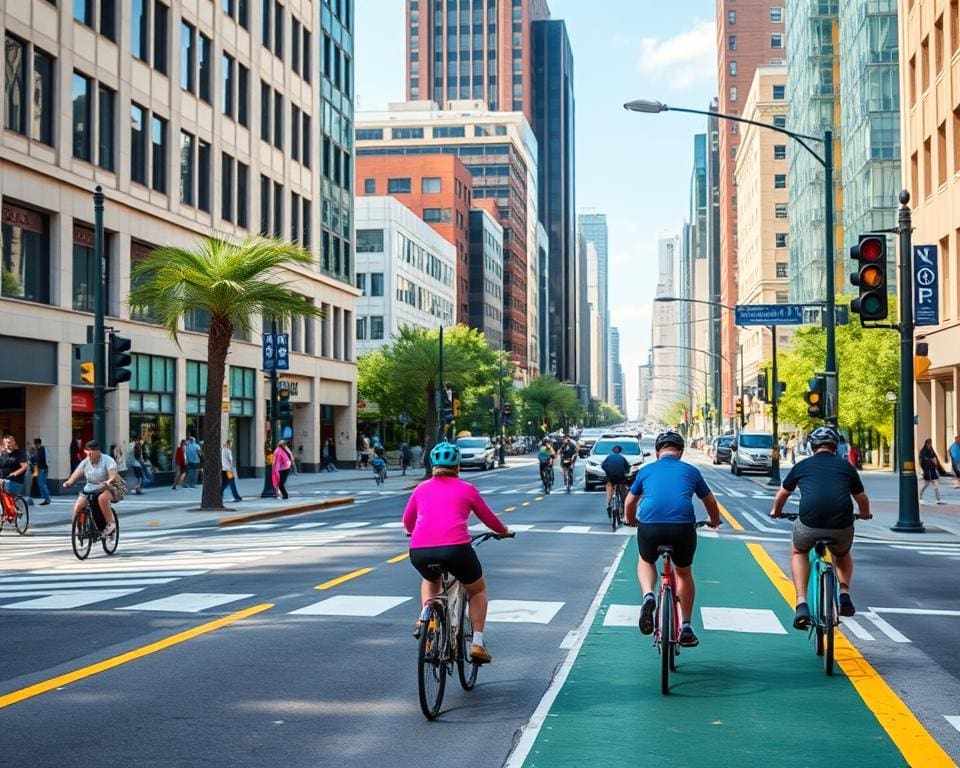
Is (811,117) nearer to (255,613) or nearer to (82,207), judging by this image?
(82,207)

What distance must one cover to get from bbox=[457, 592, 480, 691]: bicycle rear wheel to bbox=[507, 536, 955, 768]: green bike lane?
565mm

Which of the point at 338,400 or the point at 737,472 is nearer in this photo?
the point at 737,472

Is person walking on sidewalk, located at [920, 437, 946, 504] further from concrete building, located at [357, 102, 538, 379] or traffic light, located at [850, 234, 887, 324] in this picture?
concrete building, located at [357, 102, 538, 379]

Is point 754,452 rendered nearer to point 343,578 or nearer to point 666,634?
point 343,578

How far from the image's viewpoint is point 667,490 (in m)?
9.05

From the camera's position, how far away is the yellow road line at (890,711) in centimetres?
683

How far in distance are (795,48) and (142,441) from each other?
7797 centimetres

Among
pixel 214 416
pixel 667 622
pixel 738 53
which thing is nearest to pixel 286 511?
pixel 214 416

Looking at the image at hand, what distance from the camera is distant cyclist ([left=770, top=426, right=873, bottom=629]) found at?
959 cm

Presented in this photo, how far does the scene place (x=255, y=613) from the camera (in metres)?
12.4

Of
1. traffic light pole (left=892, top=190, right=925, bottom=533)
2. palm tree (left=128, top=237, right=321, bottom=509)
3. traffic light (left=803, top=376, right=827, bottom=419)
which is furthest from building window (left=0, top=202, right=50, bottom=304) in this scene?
traffic light pole (left=892, top=190, right=925, bottom=533)

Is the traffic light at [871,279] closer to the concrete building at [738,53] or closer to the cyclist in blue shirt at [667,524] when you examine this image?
the cyclist in blue shirt at [667,524]

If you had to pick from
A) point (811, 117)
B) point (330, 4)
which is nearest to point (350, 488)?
point (330, 4)

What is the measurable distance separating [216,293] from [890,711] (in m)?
25.3
